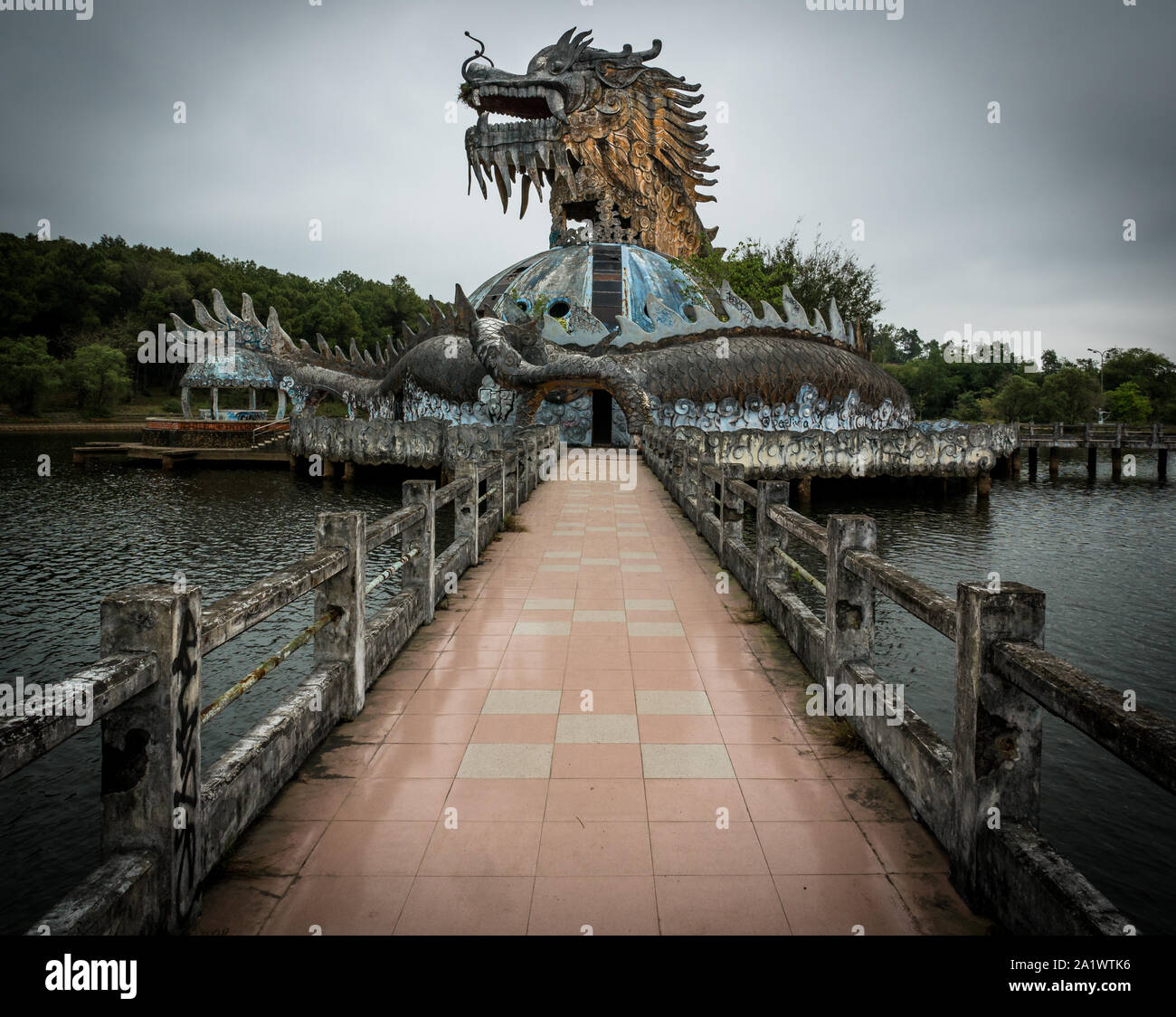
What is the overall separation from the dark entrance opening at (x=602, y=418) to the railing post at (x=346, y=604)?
2674cm

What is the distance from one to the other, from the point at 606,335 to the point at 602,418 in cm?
484

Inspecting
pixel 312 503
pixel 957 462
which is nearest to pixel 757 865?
pixel 312 503

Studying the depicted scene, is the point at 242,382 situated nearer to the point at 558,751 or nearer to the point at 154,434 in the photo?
the point at 154,434

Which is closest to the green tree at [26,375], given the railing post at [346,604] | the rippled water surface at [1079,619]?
the rippled water surface at [1079,619]

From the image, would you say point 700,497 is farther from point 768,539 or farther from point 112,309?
point 112,309

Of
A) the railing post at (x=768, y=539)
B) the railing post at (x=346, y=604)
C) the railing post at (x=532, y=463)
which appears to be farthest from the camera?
the railing post at (x=532, y=463)

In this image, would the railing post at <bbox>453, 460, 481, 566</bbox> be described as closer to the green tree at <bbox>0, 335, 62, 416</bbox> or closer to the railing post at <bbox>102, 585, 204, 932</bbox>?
the railing post at <bbox>102, 585, 204, 932</bbox>

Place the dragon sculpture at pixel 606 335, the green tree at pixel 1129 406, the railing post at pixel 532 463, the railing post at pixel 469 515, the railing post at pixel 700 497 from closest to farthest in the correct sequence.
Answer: the railing post at pixel 469 515 < the railing post at pixel 700 497 < the railing post at pixel 532 463 < the dragon sculpture at pixel 606 335 < the green tree at pixel 1129 406

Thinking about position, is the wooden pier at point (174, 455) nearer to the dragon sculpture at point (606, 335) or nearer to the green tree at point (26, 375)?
the dragon sculpture at point (606, 335)

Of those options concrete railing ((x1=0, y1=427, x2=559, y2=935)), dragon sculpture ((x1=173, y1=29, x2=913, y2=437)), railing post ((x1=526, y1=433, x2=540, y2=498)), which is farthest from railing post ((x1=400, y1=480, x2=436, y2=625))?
dragon sculpture ((x1=173, y1=29, x2=913, y2=437))

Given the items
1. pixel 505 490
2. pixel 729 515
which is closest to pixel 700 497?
pixel 729 515

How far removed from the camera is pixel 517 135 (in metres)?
31.3

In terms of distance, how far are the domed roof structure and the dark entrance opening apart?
2.75m

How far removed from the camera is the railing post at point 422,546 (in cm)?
693
